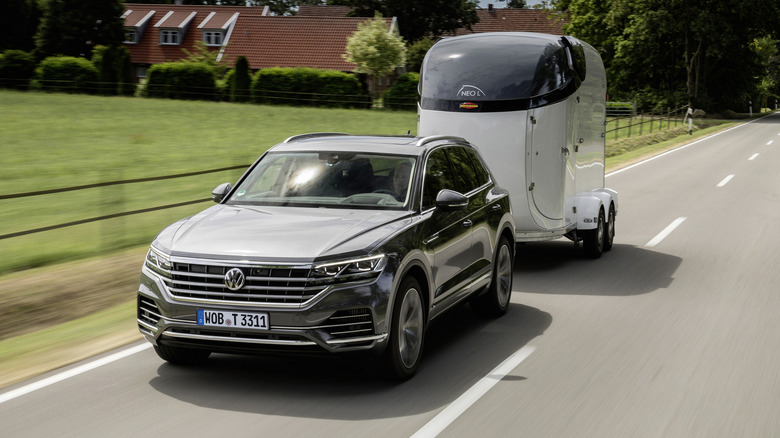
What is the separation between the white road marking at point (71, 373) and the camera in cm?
612

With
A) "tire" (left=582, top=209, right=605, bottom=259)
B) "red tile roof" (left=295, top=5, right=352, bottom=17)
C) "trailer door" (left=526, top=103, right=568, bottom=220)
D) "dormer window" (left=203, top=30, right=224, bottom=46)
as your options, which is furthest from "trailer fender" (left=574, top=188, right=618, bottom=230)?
"red tile roof" (left=295, top=5, right=352, bottom=17)

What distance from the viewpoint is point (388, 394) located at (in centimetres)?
619

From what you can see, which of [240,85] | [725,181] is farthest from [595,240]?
[240,85]

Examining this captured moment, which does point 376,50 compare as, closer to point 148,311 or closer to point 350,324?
point 148,311

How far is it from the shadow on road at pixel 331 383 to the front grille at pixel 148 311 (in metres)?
0.43

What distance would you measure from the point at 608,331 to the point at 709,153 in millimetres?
26388

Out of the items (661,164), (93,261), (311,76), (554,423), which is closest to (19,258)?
(93,261)

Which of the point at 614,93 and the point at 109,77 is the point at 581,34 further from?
the point at 109,77

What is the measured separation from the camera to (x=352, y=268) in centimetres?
600

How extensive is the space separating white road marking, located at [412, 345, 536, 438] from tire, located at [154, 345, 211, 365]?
6.25ft

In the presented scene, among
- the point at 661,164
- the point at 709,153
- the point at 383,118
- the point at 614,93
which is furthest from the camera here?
the point at 614,93

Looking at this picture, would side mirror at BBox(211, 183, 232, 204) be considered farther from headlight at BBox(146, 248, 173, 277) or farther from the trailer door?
the trailer door

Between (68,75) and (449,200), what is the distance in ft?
159

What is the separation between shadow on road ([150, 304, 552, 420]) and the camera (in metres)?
5.87
